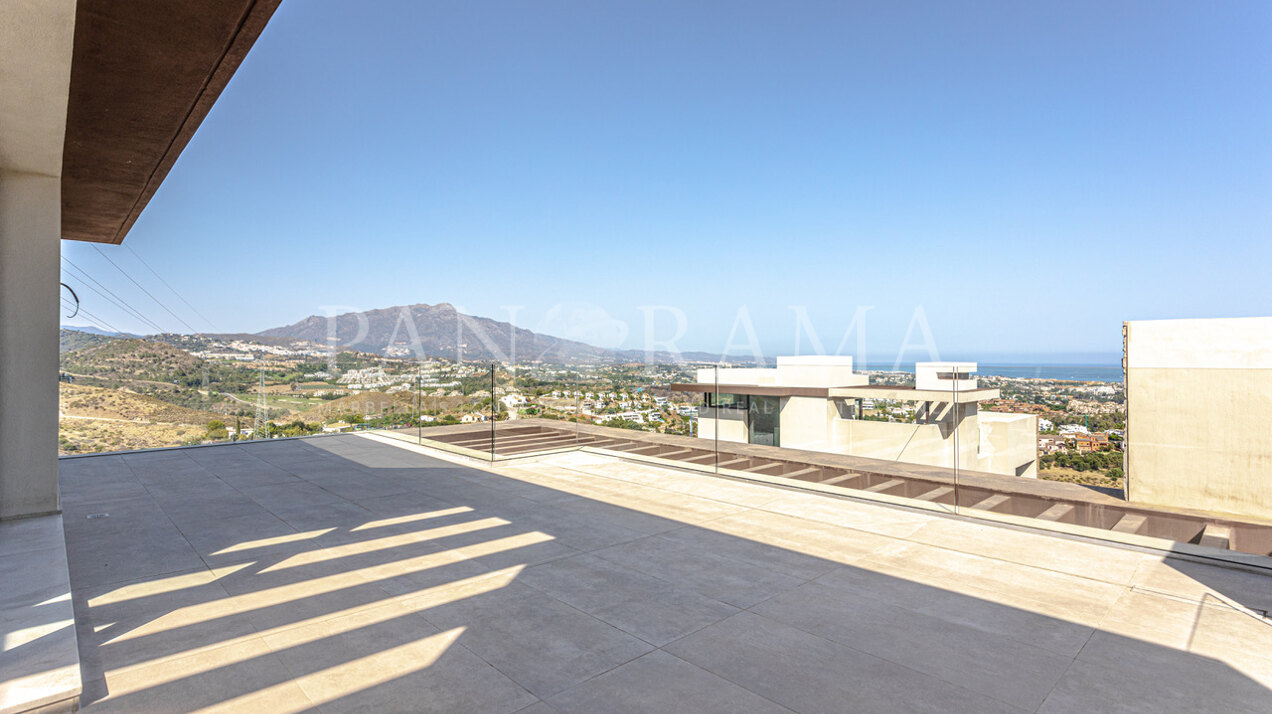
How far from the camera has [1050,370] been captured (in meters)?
5.09

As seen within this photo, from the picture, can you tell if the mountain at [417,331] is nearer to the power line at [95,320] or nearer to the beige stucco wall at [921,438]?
the power line at [95,320]

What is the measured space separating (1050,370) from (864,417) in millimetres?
1740

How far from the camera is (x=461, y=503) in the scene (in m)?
5.77

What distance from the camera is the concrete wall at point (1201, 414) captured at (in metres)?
3.82

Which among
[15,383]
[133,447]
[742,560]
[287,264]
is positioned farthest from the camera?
[287,264]

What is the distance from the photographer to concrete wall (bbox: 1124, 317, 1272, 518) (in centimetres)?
382

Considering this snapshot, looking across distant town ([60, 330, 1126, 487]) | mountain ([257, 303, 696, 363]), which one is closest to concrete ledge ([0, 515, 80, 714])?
distant town ([60, 330, 1126, 487])

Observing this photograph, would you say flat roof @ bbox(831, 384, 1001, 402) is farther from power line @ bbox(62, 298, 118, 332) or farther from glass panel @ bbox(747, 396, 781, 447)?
power line @ bbox(62, 298, 118, 332)

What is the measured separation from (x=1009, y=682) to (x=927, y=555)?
1890 mm

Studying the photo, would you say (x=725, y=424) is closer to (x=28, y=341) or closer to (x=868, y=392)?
(x=868, y=392)

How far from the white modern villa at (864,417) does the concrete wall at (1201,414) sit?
0.81 metres

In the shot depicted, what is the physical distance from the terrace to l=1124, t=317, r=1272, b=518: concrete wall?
57 cm

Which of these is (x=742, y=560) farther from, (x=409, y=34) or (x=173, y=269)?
(x=173, y=269)

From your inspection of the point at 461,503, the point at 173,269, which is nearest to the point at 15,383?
the point at 461,503
